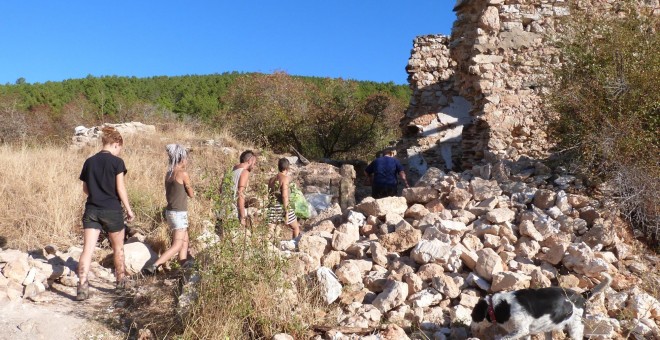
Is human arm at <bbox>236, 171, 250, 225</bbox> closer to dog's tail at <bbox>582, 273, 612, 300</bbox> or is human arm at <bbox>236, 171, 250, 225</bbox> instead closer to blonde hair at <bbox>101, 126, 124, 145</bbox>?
blonde hair at <bbox>101, 126, 124, 145</bbox>

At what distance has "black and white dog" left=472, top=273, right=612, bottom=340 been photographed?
3369 millimetres

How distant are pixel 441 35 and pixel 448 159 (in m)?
2.79

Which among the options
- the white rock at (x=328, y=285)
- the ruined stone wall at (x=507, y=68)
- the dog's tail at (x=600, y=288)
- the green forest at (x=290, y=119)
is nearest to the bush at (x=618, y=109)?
the ruined stone wall at (x=507, y=68)

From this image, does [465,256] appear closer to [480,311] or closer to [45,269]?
[480,311]

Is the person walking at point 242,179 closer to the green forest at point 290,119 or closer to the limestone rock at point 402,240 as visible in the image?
the limestone rock at point 402,240

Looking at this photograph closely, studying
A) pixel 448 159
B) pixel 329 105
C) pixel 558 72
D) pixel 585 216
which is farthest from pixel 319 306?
pixel 329 105

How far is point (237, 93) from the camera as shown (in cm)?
1883

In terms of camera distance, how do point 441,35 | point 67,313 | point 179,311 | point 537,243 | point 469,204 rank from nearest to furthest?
point 179,311 < point 67,313 < point 537,243 < point 469,204 < point 441,35

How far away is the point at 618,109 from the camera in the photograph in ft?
19.4

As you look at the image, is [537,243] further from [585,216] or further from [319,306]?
[319,306]

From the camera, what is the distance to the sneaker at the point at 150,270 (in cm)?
497

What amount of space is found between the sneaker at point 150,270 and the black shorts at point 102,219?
524mm

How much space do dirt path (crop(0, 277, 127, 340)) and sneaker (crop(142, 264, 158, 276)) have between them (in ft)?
1.37

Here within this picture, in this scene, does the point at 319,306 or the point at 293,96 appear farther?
the point at 293,96
